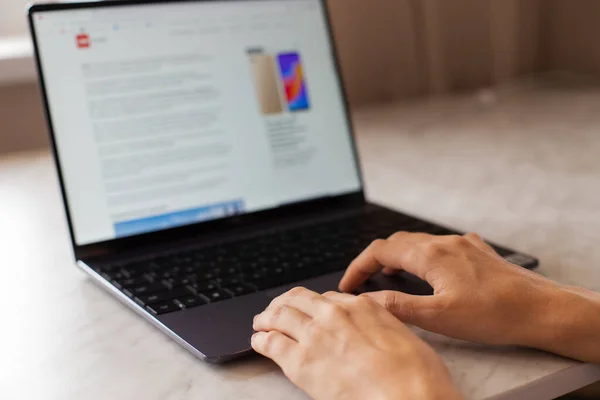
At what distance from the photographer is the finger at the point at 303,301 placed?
0.53m

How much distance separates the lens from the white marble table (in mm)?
524

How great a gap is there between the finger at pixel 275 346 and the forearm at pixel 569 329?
0.17 meters

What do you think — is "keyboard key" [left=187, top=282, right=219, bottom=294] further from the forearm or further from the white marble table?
the forearm

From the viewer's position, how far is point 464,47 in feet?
5.49

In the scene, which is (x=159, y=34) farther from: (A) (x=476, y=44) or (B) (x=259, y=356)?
(A) (x=476, y=44)

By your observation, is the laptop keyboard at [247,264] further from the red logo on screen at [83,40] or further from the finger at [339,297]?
the red logo on screen at [83,40]

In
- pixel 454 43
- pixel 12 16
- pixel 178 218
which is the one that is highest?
pixel 12 16

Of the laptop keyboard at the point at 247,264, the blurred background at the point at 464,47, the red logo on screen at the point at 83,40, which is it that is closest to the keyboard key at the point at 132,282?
the laptop keyboard at the point at 247,264

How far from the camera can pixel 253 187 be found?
2.82ft

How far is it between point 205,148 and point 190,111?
1.7 inches

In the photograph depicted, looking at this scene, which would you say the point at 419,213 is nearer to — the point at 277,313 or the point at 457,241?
the point at 457,241

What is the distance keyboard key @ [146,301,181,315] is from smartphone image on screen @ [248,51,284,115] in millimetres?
331

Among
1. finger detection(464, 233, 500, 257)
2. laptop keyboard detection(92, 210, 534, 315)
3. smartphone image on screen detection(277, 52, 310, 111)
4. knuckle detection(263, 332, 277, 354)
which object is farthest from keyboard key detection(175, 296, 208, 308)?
smartphone image on screen detection(277, 52, 310, 111)

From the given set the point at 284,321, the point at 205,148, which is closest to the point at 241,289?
the point at 284,321
